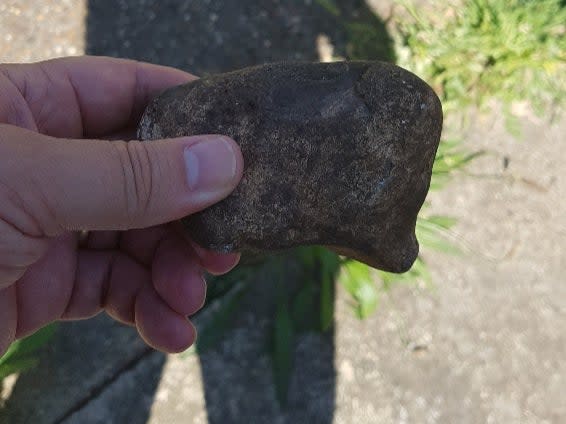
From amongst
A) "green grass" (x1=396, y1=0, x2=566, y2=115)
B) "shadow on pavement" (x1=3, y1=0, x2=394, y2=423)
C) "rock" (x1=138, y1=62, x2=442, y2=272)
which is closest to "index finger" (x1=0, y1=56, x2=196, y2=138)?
"rock" (x1=138, y1=62, x2=442, y2=272)

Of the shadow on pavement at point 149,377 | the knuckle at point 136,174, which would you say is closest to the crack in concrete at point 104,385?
the shadow on pavement at point 149,377

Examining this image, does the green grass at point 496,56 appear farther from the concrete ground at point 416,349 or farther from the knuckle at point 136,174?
the knuckle at point 136,174

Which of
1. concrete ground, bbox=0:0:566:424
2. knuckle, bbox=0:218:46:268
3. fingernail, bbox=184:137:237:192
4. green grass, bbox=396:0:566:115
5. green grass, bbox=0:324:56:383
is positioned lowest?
concrete ground, bbox=0:0:566:424

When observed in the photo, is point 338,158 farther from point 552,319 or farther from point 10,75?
point 552,319

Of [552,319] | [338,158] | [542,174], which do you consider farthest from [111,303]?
[542,174]

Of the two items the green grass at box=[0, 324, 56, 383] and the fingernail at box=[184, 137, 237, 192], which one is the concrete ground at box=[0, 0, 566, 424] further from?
the fingernail at box=[184, 137, 237, 192]

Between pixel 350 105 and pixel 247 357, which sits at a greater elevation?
pixel 350 105

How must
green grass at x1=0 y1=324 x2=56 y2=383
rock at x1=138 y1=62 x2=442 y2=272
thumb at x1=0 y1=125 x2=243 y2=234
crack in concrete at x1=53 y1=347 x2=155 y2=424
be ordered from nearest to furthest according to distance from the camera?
thumb at x1=0 y1=125 x2=243 y2=234, rock at x1=138 y1=62 x2=442 y2=272, green grass at x1=0 y1=324 x2=56 y2=383, crack in concrete at x1=53 y1=347 x2=155 y2=424

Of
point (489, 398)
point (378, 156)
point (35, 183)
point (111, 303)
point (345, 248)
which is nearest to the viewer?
point (35, 183)
